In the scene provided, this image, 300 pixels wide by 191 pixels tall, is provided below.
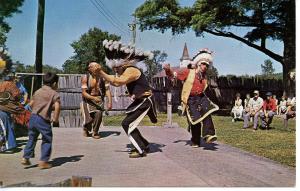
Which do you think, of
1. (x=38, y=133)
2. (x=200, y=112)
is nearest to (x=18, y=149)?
(x=38, y=133)

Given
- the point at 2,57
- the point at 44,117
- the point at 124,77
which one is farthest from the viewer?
the point at 2,57

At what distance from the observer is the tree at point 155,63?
5059 mm

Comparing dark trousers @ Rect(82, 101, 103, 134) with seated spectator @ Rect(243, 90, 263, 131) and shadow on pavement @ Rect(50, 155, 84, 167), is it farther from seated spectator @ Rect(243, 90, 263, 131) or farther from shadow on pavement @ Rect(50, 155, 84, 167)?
seated spectator @ Rect(243, 90, 263, 131)

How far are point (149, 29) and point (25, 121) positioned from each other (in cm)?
152

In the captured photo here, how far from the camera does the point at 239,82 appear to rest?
5383 mm

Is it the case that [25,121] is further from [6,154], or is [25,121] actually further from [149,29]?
[149,29]

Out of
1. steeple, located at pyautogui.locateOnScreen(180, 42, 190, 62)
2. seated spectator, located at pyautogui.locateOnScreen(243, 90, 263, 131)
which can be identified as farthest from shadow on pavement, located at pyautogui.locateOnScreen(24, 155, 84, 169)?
seated spectator, located at pyautogui.locateOnScreen(243, 90, 263, 131)

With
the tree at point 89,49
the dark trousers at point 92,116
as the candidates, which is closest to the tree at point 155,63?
the tree at point 89,49

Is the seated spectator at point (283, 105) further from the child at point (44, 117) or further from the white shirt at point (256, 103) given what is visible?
the child at point (44, 117)

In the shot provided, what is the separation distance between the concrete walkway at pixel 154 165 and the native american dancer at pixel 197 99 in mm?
233

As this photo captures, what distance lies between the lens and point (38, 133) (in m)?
4.80

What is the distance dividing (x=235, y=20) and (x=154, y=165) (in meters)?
1.65

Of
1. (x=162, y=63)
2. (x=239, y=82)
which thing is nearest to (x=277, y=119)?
(x=239, y=82)

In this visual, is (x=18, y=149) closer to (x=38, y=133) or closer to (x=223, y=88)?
(x=38, y=133)
